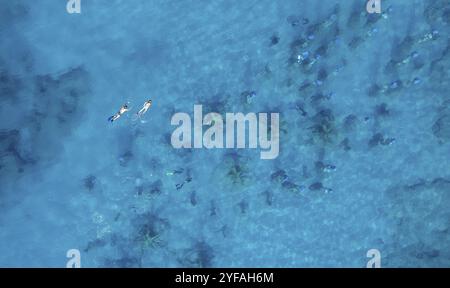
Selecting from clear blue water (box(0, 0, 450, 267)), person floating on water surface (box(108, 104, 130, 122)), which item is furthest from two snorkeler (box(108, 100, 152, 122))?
clear blue water (box(0, 0, 450, 267))

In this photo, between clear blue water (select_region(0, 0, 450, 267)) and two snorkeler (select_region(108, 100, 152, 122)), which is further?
two snorkeler (select_region(108, 100, 152, 122))

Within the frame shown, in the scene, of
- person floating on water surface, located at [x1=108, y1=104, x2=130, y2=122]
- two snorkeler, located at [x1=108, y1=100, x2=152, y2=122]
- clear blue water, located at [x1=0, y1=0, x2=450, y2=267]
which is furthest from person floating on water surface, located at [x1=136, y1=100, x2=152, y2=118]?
person floating on water surface, located at [x1=108, y1=104, x2=130, y2=122]

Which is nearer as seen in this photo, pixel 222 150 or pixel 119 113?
pixel 119 113

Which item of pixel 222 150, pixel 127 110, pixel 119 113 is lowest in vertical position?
pixel 222 150

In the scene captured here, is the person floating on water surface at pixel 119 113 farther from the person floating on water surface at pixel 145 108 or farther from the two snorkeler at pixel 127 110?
the person floating on water surface at pixel 145 108

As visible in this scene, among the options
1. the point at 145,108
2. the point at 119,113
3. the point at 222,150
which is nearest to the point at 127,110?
the point at 119,113

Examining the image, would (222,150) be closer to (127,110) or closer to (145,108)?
(145,108)

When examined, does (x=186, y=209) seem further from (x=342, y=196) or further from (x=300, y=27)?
(x=300, y=27)

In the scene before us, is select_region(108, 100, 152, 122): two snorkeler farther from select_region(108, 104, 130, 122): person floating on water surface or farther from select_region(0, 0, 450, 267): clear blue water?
select_region(0, 0, 450, 267): clear blue water
